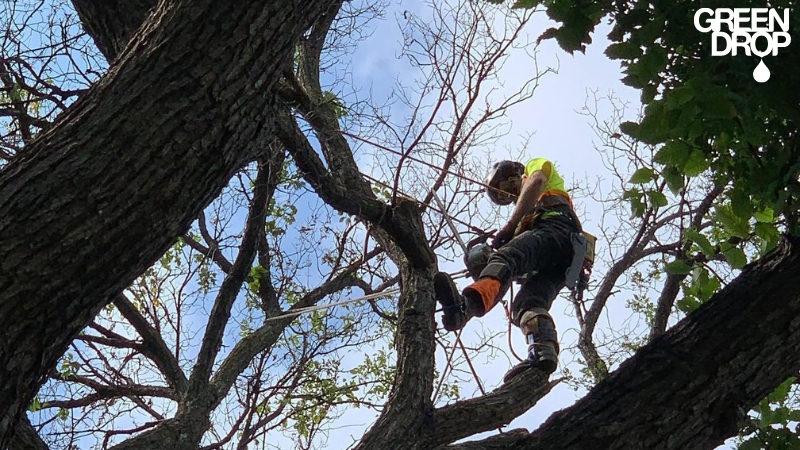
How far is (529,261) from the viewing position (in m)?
4.59

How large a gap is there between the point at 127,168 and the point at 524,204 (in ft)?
10.9

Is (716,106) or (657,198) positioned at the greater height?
(657,198)

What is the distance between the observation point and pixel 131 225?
184 cm

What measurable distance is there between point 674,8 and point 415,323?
2.21 m

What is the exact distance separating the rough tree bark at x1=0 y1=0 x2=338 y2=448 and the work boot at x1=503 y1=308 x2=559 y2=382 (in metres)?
2.57

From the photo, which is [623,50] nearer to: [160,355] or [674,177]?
[674,177]

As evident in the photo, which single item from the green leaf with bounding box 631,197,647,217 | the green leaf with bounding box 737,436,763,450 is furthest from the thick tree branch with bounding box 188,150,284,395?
the green leaf with bounding box 737,436,763,450

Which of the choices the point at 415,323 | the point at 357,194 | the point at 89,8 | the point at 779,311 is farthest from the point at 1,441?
the point at 357,194

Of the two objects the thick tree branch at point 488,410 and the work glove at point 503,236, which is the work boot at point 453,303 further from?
the work glove at point 503,236

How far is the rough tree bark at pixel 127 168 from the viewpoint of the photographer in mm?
1727

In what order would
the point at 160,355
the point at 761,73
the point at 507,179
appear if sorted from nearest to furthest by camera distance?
the point at 761,73 < the point at 160,355 < the point at 507,179

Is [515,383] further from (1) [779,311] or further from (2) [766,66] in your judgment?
(2) [766,66]

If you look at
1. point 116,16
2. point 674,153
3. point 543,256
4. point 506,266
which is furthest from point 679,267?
point 543,256

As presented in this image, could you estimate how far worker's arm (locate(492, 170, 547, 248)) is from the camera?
4754mm
